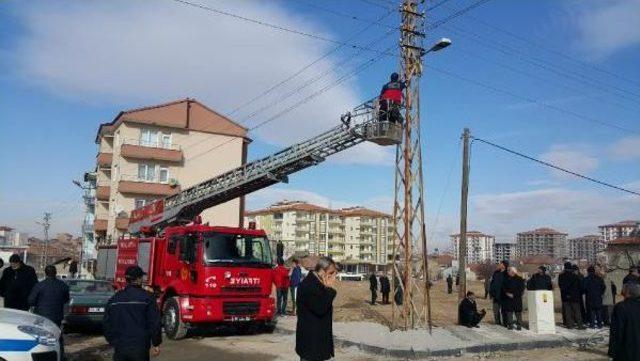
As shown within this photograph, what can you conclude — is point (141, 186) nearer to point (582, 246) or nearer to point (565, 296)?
point (565, 296)

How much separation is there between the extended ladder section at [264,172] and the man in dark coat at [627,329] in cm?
860

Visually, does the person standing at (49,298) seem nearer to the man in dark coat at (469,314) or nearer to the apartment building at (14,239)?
the man in dark coat at (469,314)

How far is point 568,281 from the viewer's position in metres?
16.3

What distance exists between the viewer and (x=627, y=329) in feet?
21.3

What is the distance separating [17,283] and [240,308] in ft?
16.0

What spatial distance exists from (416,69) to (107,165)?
52.1 meters

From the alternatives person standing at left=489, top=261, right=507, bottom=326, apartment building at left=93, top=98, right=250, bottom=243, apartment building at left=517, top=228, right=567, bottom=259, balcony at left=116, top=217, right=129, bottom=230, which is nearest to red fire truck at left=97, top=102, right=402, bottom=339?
person standing at left=489, top=261, right=507, bottom=326

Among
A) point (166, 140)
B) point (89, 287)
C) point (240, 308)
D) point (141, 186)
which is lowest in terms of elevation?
point (240, 308)

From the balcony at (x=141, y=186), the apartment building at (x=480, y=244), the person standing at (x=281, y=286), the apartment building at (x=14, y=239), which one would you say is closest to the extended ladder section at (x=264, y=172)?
the person standing at (x=281, y=286)

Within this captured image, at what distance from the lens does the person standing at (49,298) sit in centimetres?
935

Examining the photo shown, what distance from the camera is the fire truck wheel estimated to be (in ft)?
44.2

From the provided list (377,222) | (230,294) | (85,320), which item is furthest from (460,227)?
(377,222)

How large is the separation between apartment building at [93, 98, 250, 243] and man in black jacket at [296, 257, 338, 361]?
4647 centimetres

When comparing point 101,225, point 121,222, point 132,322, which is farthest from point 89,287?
point 101,225
